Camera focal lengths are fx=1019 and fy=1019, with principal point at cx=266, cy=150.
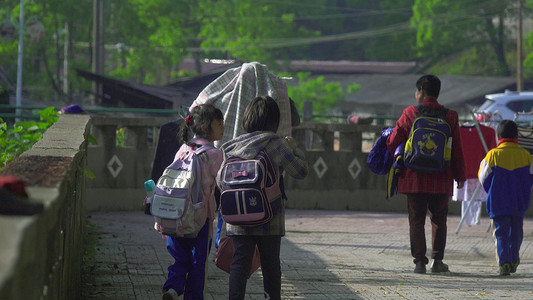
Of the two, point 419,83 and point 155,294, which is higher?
point 419,83

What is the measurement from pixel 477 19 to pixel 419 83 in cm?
5469

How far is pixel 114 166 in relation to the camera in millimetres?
13258

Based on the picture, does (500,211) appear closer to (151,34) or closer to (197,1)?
(151,34)

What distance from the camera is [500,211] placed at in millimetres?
8672

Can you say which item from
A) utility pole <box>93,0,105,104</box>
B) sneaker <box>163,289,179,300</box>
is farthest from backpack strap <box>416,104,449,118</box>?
utility pole <box>93,0,105,104</box>

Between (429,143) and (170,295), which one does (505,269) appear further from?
(170,295)

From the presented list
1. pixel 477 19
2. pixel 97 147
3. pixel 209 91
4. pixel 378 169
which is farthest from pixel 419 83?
pixel 477 19

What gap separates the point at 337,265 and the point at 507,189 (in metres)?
1.59

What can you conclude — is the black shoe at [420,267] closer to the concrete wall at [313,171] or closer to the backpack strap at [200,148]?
the backpack strap at [200,148]

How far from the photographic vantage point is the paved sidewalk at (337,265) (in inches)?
286

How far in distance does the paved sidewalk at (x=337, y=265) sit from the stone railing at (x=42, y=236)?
1298 millimetres

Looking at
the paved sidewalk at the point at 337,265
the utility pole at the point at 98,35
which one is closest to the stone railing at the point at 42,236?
the paved sidewalk at the point at 337,265

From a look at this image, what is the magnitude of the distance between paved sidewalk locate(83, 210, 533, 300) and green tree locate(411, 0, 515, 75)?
50.2 metres

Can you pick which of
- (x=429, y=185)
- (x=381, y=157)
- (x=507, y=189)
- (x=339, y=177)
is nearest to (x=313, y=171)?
(x=339, y=177)
